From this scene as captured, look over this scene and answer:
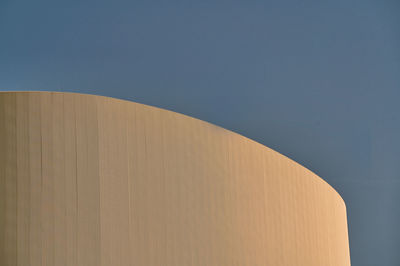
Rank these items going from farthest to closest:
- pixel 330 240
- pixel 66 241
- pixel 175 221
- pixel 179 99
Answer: pixel 179 99 → pixel 330 240 → pixel 175 221 → pixel 66 241

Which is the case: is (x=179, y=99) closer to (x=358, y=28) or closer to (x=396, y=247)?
(x=358, y=28)

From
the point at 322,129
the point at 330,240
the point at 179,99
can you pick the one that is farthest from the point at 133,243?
the point at 322,129

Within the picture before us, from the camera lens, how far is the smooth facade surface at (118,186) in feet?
6.00

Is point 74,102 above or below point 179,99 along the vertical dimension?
below

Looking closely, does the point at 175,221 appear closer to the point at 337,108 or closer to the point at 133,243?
the point at 133,243

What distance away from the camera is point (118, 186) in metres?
1.91

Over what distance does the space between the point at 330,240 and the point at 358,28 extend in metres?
3.41

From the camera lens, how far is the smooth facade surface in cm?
183

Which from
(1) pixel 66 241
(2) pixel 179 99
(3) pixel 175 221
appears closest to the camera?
(1) pixel 66 241

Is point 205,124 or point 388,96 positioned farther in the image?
point 388,96

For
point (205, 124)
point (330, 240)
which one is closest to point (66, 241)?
point (205, 124)

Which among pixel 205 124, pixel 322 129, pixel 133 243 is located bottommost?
pixel 133 243

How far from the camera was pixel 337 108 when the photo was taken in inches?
213

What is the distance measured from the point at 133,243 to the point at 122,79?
3.59m
